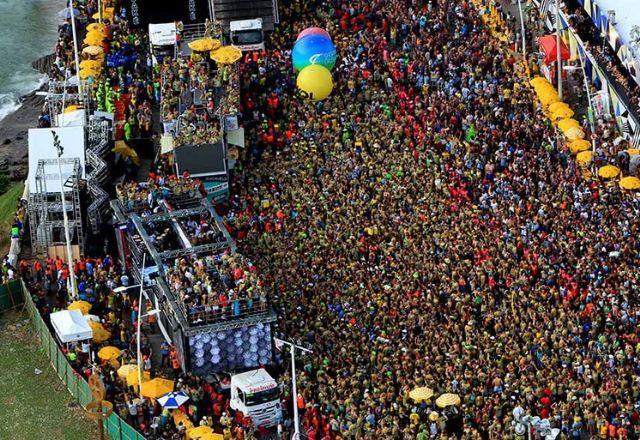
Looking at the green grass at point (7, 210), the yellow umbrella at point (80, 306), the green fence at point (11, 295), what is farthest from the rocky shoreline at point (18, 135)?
the yellow umbrella at point (80, 306)

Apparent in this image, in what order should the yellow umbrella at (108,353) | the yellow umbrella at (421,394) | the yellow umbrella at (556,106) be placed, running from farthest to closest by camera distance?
the yellow umbrella at (556,106)
the yellow umbrella at (108,353)
the yellow umbrella at (421,394)

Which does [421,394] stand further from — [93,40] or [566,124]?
[93,40]

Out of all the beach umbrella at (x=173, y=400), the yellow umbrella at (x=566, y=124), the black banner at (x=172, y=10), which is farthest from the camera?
the black banner at (x=172, y=10)

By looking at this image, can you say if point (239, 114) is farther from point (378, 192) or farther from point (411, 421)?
point (411, 421)

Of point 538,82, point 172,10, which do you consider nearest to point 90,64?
point 172,10

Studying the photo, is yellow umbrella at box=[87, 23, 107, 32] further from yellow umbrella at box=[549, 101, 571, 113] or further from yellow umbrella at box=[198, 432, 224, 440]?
yellow umbrella at box=[198, 432, 224, 440]

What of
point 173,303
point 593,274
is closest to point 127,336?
Result: point 173,303

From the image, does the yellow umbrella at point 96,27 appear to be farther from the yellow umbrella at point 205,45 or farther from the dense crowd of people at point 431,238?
the dense crowd of people at point 431,238

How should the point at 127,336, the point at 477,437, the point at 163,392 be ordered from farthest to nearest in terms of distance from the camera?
the point at 127,336 < the point at 163,392 < the point at 477,437

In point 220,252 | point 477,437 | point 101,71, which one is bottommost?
point 477,437
